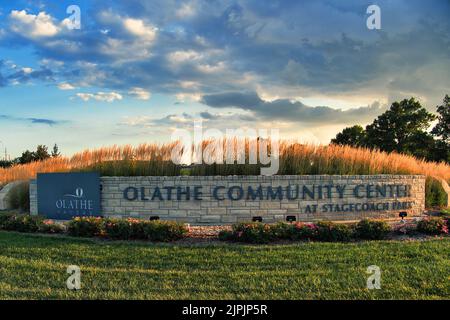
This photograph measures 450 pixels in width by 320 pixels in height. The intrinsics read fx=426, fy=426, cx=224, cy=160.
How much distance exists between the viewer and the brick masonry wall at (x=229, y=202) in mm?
11953

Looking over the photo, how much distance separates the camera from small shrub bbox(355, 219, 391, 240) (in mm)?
9391

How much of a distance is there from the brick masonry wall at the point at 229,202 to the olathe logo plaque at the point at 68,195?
0.31m

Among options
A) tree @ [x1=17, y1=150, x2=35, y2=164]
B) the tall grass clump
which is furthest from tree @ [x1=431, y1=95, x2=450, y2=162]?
tree @ [x1=17, y1=150, x2=35, y2=164]

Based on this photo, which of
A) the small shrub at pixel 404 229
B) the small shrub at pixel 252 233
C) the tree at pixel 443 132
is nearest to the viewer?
the small shrub at pixel 252 233

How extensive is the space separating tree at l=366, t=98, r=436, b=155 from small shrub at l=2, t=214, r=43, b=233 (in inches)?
1125

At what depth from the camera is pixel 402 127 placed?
110 feet

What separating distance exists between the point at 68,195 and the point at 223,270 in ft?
25.4

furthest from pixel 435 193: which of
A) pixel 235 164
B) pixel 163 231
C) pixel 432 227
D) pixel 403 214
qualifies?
pixel 163 231

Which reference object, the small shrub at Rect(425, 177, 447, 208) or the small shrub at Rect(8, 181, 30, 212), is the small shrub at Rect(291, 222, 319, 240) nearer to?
the small shrub at Rect(425, 177, 447, 208)

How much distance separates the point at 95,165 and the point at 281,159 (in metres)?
5.91

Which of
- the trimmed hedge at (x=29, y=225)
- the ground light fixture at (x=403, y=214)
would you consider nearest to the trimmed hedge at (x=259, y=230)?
the trimmed hedge at (x=29, y=225)

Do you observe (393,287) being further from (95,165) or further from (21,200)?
(21,200)

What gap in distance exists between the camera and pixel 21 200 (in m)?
16.0

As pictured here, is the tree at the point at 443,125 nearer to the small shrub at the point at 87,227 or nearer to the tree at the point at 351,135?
the tree at the point at 351,135
